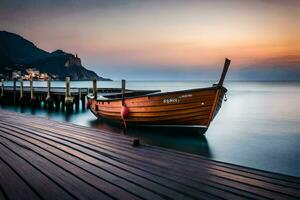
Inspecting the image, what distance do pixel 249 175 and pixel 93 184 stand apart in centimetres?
203

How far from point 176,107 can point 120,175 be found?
8.36 metres

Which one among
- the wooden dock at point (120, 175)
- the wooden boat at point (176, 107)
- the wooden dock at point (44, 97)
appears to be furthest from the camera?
the wooden dock at point (44, 97)

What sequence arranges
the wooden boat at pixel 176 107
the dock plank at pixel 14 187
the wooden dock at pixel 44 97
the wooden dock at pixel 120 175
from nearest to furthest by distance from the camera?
the dock plank at pixel 14 187 < the wooden dock at pixel 120 175 < the wooden boat at pixel 176 107 < the wooden dock at pixel 44 97

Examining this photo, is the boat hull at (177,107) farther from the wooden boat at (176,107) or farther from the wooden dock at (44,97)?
the wooden dock at (44,97)

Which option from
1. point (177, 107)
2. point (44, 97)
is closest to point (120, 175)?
point (177, 107)

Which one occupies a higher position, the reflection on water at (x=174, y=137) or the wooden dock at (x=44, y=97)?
the wooden dock at (x=44, y=97)

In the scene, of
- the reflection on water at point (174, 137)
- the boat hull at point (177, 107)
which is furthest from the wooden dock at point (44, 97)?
the boat hull at point (177, 107)

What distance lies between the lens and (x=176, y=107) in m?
11.6

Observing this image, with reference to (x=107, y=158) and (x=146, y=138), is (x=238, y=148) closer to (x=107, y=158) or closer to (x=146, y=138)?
(x=146, y=138)

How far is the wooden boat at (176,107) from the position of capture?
36.0ft

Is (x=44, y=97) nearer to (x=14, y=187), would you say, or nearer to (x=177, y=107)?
(x=177, y=107)

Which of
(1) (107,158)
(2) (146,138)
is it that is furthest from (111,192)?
(2) (146,138)

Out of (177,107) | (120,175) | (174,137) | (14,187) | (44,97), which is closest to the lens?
(14,187)

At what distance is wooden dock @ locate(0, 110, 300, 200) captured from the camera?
284 centimetres
